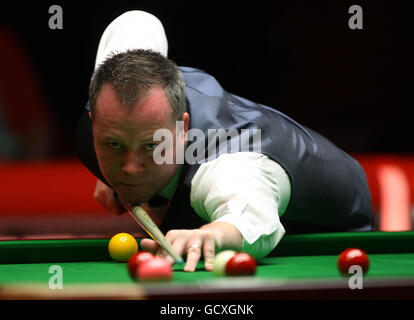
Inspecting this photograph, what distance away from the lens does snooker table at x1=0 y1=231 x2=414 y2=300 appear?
168 centimetres

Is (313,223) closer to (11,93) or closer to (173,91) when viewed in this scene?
(173,91)

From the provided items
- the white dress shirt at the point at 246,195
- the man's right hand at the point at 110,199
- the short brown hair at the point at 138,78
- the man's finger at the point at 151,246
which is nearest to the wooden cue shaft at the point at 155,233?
the man's finger at the point at 151,246

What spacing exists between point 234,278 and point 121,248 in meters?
0.75

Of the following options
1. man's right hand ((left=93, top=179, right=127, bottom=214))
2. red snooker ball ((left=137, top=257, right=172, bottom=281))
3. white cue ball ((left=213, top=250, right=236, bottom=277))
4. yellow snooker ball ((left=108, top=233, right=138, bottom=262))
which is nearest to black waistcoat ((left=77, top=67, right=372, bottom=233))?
man's right hand ((left=93, top=179, right=127, bottom=214))

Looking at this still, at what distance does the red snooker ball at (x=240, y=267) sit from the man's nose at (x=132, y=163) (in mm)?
762

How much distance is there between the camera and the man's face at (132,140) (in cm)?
254

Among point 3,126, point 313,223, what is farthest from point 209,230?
point 3,126

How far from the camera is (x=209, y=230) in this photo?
7.22 feet

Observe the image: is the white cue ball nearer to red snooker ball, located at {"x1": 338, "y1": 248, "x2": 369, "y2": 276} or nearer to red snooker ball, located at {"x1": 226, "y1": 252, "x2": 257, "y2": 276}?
red snooker ball, located at {"x1": 226, "y1": 252, "x2": 257, "y2": 276}

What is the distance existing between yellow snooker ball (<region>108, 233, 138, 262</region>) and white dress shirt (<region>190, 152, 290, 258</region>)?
308 millimetres

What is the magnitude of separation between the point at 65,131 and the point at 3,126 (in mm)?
771

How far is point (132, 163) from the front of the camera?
2572 mm

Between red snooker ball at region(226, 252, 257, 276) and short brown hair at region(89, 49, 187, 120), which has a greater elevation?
short brown hair at region(89, 49, 187, 120)

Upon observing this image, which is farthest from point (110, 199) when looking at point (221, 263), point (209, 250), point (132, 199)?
point (221, 263)
